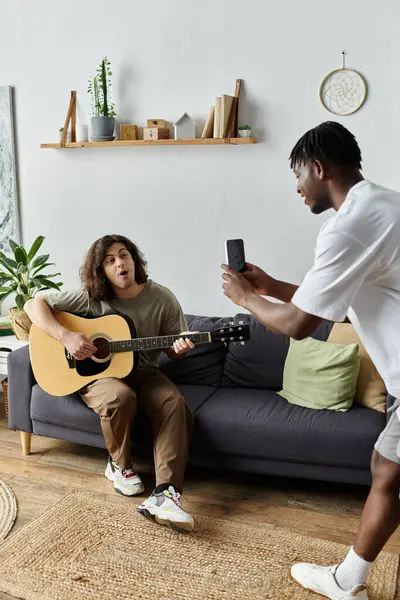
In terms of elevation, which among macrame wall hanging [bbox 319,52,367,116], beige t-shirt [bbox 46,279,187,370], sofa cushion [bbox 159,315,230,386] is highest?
macrame wall hanging [bbox 319,52,367,116]

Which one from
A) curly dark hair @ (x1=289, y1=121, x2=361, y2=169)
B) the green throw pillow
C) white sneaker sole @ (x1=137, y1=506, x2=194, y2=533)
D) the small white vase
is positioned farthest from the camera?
the small white vase

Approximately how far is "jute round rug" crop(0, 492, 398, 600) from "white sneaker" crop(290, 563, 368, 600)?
33 mm

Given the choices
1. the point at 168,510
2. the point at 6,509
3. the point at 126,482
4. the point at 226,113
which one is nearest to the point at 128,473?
the point at 126,482

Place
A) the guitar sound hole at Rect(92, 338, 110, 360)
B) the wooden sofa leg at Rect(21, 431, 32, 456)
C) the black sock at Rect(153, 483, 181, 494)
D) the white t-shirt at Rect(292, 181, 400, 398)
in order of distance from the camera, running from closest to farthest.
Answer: the white t-shirt at Rect(292, 181, 400, 398) → the black sock at Rect(153, 483, 181, 494) → the guitar sound hole at Rect(92, 338, 110, 360) → the wooden sofa leg at Rect(21, 431, 32, 456)

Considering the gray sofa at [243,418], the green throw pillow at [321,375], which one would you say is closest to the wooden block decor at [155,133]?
the gray sofa at [243,418]

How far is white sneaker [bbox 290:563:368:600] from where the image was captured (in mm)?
2004

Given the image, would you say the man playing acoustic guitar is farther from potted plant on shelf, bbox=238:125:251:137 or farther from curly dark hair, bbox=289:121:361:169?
curly dark hair, bbox=289:121:361:169

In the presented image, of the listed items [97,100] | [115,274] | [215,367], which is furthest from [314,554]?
[97,100]

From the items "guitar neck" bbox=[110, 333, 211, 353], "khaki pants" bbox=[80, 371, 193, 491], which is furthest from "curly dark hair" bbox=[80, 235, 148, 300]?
"khaki pants" bbox=[80, 371, 193, 491]

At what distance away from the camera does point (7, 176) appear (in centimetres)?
395

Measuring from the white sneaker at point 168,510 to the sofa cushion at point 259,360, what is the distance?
2.48ft

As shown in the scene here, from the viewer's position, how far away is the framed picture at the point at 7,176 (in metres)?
3.86

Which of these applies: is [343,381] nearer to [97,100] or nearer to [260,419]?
[260,419]

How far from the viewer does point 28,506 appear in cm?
268
